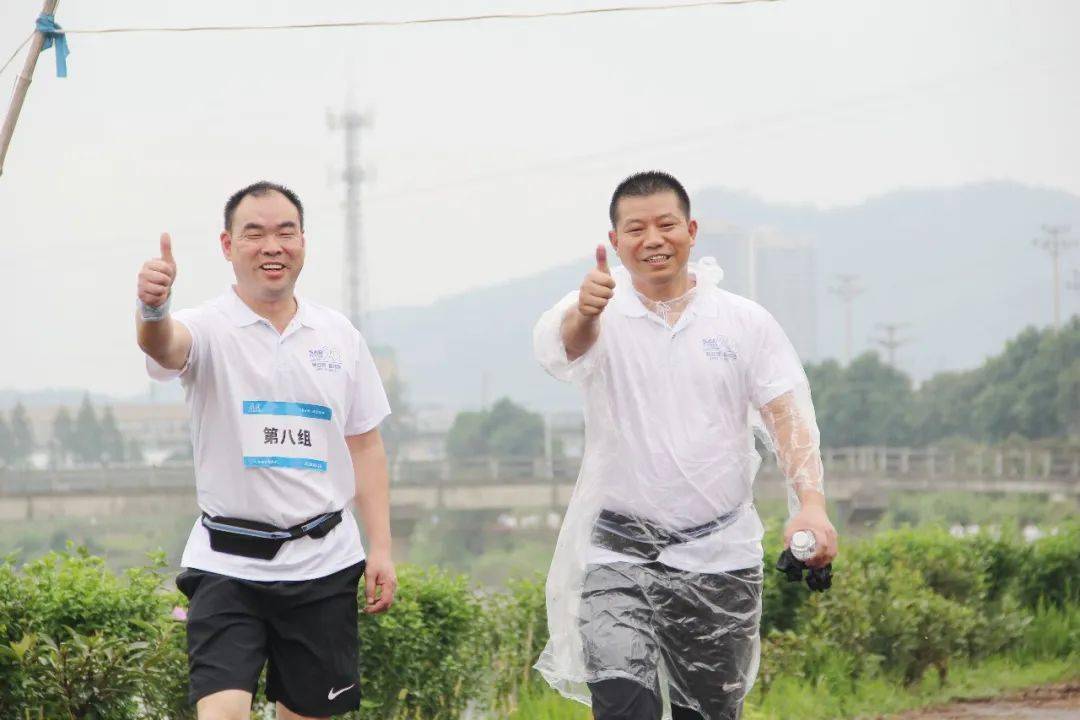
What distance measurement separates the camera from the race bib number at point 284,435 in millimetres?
3691

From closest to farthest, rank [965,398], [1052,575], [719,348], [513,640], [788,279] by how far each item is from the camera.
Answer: [719,348], [513,640], [1052,575], [965,398], [788,279]

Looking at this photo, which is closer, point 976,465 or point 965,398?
point 976,465

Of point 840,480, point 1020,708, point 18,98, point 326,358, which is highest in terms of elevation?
point 18,98

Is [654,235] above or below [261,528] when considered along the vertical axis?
above

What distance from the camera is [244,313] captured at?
12.6 ft

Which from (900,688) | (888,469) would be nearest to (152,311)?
(900,688)

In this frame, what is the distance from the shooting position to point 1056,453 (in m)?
34.8

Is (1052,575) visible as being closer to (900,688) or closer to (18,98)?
(900,688)

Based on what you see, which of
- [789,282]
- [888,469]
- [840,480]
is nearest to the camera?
[840,480]

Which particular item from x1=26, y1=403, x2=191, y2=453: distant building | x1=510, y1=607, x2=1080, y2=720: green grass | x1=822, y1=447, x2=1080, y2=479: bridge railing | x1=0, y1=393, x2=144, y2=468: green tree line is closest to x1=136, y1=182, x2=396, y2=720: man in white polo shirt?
x1=510, y1=607, x2=1080, y2=720: green grass

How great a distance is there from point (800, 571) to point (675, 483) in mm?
417

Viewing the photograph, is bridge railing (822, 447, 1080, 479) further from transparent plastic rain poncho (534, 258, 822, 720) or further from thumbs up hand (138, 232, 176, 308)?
thumbs up hand (138, 232, 176, 308)

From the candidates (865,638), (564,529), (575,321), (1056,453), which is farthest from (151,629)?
(1056,453)

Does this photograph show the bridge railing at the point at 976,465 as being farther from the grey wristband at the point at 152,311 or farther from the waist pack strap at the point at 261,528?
the grey wristband at the point at 152,311
